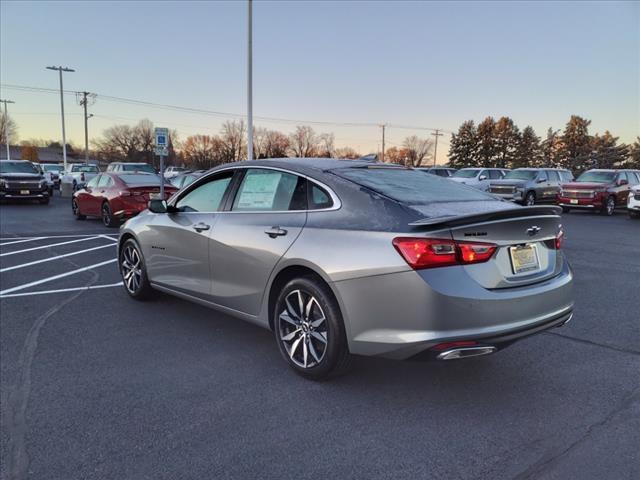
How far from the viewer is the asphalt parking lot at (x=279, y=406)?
8.80 ft

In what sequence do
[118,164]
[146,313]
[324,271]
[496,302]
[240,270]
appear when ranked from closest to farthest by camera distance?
[496,302] < [324,271] < [240,270] < [146,313] < [118,164]

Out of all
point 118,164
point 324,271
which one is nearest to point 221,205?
point 324,271

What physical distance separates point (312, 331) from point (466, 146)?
89.4m

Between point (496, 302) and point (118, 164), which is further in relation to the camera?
point (118, 164)

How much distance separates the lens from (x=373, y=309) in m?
3.22

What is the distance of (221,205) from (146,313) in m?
1.71

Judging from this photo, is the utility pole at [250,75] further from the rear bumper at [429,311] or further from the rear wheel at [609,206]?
the rear bumper at [429,311]

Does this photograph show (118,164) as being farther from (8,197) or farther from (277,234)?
(277,234)

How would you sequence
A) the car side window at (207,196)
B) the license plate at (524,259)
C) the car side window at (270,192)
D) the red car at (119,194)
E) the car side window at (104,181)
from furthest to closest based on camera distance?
1. the car side window at (104,181)
2. the red car at (119,194)
3. the car side window at (207,196)
4. the car side window at (270,192)
5. the license plate at (524,259)

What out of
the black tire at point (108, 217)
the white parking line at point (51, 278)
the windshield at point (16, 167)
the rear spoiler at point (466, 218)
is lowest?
the white parking line at point (51, 278)

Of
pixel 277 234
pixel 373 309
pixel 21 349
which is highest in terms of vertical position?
pixel 277 234

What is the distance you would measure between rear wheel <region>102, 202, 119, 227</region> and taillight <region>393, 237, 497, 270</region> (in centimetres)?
1227

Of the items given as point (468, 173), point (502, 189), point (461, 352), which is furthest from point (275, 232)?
point (468, 173)

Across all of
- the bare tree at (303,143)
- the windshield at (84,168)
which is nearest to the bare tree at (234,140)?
the bare tree at (303,143)
